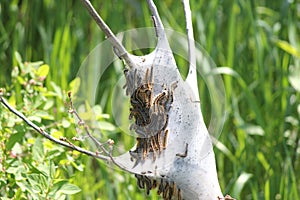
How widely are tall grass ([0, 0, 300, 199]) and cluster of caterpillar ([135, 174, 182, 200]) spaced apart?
57cm

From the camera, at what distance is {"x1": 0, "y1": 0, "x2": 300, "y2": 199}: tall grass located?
1.94 meters

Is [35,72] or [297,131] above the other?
[35,72]

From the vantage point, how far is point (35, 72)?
62.5 inches

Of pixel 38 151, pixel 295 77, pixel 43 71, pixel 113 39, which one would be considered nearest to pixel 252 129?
pixel 295 77

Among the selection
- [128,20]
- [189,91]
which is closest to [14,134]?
[189,91]

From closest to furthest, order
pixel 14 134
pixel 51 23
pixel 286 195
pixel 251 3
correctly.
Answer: pixel 14 134 < pixel 286 195 < pixel 251 3 < pixel 51 23

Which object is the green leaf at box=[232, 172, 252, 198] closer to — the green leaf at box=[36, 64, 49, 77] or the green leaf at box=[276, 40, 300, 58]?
the green leaf at box=[276, 40, 300, 58]

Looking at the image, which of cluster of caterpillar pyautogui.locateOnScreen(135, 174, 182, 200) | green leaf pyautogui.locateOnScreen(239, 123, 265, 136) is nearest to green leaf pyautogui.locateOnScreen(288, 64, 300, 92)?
green leaf pyautogui.locateOnScreen(239, 123, 265, 136)

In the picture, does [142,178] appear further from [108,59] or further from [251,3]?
[251,3]

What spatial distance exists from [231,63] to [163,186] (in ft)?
3.67

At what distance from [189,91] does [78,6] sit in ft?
4.91

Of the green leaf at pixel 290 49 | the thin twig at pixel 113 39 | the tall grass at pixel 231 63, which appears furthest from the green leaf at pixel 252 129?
the thin twig at pixel 113 39

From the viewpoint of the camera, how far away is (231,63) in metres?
2.24

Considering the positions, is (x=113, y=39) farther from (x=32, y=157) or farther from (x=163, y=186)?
(x=32, y=157)
